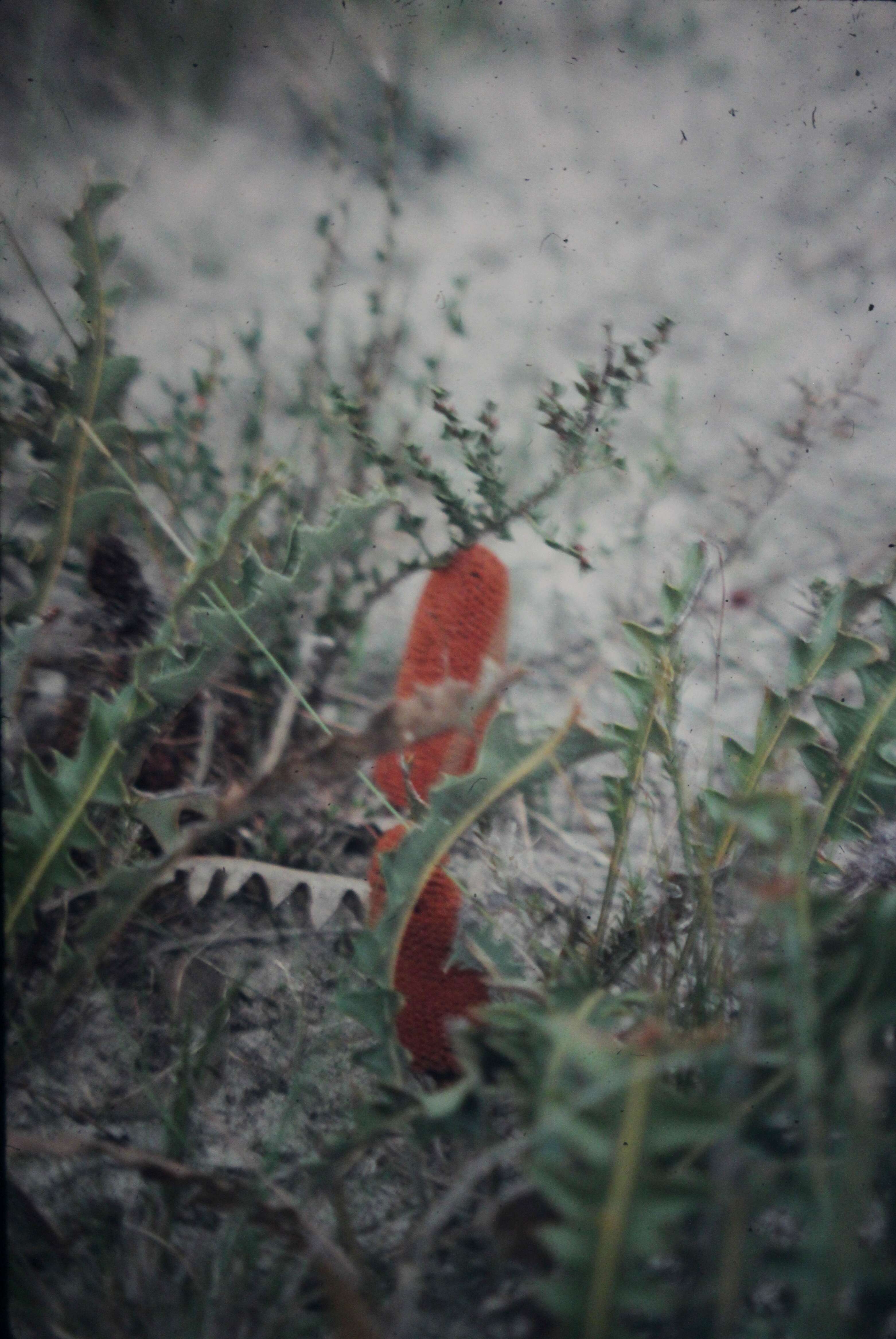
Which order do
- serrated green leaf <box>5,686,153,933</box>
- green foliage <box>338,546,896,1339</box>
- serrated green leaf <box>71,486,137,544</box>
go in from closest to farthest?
green foliage <box>338,546,896,1339</box> < serrated green leaf <box>5,686,153,933</box> < serrated green leaf <box>71,486,137,544</box>

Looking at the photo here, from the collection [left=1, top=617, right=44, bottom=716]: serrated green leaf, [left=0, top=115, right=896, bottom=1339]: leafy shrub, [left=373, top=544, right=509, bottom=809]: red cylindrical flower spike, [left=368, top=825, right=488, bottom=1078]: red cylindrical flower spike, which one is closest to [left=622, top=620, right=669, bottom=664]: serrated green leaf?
[left=0, top=115, right=896, bottom=1339]: leafy shrub

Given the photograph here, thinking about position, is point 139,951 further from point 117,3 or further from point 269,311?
point 117,3

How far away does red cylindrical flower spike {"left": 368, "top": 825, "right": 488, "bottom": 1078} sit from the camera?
859 mm

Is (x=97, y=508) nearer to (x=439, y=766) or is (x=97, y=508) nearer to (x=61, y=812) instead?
(x=61, y=812)

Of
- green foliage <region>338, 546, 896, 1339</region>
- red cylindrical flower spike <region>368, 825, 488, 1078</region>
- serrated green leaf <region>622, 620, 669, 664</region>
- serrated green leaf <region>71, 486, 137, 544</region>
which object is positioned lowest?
red cylindrical flower spike <region>368, 825, 488, 1078</region>

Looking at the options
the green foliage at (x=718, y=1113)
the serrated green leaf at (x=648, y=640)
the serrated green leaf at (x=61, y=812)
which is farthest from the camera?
the serrated green leaf at (x=648, y=640)

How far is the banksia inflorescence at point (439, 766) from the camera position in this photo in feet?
2.83

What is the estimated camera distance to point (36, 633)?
3.01ft

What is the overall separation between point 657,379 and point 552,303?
0.94ft

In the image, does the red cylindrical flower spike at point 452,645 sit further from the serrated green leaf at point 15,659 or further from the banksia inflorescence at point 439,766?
the serrated green leaf at point 15,659

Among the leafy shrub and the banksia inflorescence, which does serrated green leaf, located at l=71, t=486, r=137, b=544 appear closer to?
the leafy shrub

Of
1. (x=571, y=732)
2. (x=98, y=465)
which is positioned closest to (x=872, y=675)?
(x=571, y=732)

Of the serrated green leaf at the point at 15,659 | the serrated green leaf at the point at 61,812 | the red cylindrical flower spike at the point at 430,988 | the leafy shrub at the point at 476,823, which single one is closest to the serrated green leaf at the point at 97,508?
the leafy shrub at the point at 476,823

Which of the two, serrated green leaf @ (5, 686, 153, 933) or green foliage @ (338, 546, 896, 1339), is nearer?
green foliage @ (338, 546, 896, 1339)
